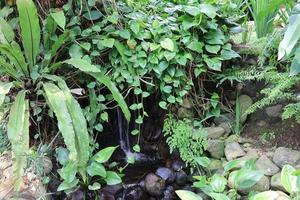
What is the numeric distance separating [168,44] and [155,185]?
33.8 inches

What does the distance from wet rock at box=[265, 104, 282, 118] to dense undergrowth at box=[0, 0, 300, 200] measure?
0.09 meters

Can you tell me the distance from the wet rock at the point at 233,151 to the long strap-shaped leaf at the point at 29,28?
4.11 feet

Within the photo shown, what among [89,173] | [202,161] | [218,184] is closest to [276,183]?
[218,184]

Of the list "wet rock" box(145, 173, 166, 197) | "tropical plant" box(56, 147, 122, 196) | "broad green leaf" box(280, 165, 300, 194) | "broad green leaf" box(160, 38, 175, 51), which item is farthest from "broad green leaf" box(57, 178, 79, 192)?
"broad green leaf" box(280, 165, 300, 194)

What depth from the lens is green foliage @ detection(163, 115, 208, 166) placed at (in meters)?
1.99

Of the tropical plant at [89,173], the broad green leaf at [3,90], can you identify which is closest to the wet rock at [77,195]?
the tropical plant at [89,173]

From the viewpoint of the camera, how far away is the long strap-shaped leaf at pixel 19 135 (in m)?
1.57

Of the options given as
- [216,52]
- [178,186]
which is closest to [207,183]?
[178,186]

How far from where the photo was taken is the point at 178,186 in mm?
2023

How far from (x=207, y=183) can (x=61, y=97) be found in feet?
2.90

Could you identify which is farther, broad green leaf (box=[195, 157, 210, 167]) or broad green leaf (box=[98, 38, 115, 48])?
broad green leaf (box=[98, 38, 115, 48])

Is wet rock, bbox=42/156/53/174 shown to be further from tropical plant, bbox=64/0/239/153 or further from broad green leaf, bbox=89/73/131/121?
broad green leaf, bbox=89/73/131/121

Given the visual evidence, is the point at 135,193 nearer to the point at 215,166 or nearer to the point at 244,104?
the point at 215,166

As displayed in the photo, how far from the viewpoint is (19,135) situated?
163 centimetres
